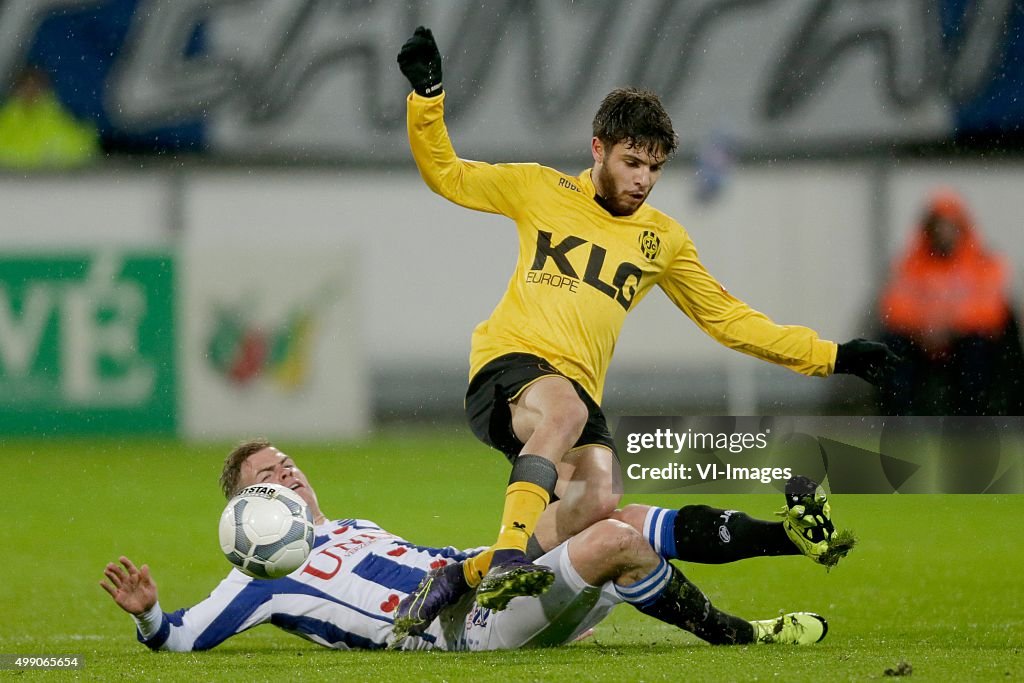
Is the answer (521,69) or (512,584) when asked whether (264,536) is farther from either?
(521,69)

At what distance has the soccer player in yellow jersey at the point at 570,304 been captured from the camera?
194 inches

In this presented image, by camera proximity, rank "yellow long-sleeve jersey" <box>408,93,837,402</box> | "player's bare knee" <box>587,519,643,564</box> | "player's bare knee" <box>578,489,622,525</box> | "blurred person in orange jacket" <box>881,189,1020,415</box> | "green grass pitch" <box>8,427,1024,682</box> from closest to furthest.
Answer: "green grass pitch" <box>8,427,1024,682</box> → "player's bare knee" <box>587,519,643,564</box> → "player's bare knee" <box>578,489,622,525</box> → "yellow long-sleeve jersey" <box>408,93,837,402</box> → "blurred person in orange jacket" <box>881,189,1020,415</box>

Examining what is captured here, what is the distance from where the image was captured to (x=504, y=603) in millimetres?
4309

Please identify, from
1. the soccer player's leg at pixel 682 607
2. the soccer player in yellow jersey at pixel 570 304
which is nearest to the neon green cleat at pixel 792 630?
the soccer player's leg at pixel 682 607

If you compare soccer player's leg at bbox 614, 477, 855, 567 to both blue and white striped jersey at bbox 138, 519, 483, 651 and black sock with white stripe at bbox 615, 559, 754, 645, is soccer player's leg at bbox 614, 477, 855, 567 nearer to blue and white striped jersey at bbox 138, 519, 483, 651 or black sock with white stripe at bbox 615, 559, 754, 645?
black sock with white stripe at bbox 615, 559, 754, 645

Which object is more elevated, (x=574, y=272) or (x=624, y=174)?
(x=624, y=174)

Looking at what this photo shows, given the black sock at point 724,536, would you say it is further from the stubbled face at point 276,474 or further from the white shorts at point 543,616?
the stubbled face at point 276,474

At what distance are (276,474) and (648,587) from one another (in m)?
1.39

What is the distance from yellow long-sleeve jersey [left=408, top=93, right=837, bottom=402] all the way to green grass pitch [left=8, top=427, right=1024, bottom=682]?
1.00 metres

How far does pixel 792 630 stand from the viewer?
4980 mm

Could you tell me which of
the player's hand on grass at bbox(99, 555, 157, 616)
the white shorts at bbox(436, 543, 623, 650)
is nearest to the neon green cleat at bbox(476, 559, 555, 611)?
the white shorts at bbox(436, 543, 623, 650)

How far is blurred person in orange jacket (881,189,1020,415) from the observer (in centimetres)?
1170

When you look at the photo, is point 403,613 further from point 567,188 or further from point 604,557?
point 567,188

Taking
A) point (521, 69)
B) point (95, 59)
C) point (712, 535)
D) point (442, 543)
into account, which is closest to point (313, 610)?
point (712, 535)
